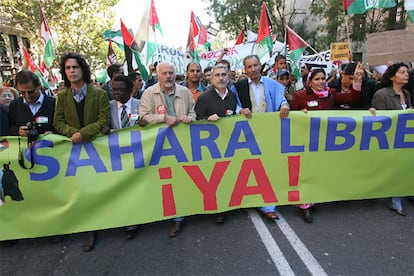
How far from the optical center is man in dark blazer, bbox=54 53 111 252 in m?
3.06

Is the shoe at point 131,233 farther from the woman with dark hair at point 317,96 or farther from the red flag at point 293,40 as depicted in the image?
the red flag at point 293,40

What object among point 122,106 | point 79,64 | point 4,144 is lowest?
point 4,144

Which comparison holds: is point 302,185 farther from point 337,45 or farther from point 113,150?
point 337,45

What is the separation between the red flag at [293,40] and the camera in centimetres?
715

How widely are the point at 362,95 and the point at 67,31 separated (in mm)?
19715

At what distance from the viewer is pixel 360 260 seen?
102 inches

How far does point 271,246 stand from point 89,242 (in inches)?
71.7

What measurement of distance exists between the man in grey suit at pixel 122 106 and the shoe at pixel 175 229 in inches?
48.2

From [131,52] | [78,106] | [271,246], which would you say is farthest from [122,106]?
[131,52]

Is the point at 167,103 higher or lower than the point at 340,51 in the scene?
lower

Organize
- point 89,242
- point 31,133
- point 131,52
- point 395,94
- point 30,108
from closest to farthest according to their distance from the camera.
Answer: point 31,133, point 89,242, point 30,108, point 395,94, point 131,52

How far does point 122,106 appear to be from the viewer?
11.3 ft

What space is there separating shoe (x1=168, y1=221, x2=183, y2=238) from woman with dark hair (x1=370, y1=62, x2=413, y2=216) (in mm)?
2474

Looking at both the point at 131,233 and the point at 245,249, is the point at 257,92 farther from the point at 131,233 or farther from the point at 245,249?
the point at 131,233
